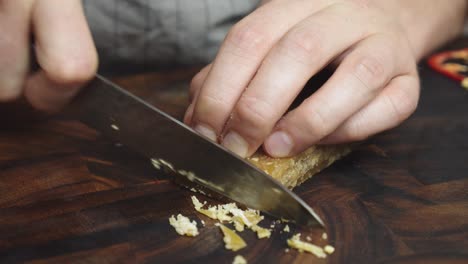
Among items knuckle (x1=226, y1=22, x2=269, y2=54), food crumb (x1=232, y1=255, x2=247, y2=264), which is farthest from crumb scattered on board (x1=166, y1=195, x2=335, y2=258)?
knuckle (x1=226, y1=22, x2=269, y2=54)

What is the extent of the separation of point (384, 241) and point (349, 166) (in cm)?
17

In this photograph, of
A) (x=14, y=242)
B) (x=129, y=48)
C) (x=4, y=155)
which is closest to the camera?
(x=14, y=242)

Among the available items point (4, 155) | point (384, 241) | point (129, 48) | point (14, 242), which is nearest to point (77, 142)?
point (4, 155)

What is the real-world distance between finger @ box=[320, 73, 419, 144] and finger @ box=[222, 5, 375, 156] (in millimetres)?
90

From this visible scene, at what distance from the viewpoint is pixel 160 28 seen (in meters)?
1.11

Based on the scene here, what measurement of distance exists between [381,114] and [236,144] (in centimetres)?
22

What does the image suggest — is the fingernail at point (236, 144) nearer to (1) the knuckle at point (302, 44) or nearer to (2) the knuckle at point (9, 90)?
(1) the knuckle at point (302, 44)

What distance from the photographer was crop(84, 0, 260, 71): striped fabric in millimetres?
1082

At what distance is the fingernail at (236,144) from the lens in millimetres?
703

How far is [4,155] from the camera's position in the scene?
2.59ft

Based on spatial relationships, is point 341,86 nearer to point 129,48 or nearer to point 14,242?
point 14,242

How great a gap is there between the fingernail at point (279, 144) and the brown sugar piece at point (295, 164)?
12 mm

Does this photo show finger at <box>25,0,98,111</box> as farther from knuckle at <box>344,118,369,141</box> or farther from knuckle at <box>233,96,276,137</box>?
knuckle at <box>344,118,369,141</box>

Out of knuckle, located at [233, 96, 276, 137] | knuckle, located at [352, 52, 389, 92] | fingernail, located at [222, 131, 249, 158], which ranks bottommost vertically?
fingernail, located at [222, 131, 249, 158]
